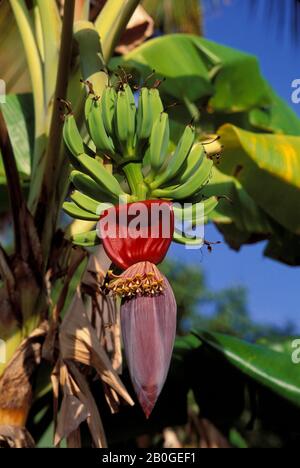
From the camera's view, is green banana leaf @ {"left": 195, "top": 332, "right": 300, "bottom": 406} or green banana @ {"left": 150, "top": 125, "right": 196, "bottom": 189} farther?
green banana leaf @ {"left": 195, "top": 332, "right": 300, "bottom": 406}

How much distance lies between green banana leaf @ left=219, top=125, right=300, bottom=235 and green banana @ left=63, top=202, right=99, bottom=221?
0.92 m

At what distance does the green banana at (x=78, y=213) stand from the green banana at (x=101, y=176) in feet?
0.19

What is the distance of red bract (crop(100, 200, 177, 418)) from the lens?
1.21 meters

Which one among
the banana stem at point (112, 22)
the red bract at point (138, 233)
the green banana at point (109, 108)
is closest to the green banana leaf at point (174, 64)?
the banana stem at point (112, 22)

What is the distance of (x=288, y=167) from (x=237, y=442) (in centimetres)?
206

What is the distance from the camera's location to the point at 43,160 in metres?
2.05

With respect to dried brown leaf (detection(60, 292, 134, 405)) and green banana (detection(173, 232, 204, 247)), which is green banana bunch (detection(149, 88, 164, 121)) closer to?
green banana (detection(173, 232, 204, 247))

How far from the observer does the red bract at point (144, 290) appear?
3.96ft

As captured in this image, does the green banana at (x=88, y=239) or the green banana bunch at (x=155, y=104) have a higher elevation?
the green banana bunch at (x=155, y=104)

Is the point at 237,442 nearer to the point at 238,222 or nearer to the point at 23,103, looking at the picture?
the point at 238,222

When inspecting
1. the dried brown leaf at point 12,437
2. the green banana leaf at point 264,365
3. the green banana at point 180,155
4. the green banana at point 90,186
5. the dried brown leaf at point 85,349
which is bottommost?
the green banana leaf at point 264,365

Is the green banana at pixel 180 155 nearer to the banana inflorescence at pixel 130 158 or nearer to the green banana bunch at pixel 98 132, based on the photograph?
the banana inflorescence at pixel 130 158

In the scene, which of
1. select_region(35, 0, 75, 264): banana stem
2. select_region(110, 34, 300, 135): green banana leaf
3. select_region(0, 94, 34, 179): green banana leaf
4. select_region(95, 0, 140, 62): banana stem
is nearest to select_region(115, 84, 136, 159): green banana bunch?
select_region(35, 0, 75, 264): banana stem

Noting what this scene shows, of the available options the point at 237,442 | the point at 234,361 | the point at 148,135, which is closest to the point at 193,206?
the point at 148,135
